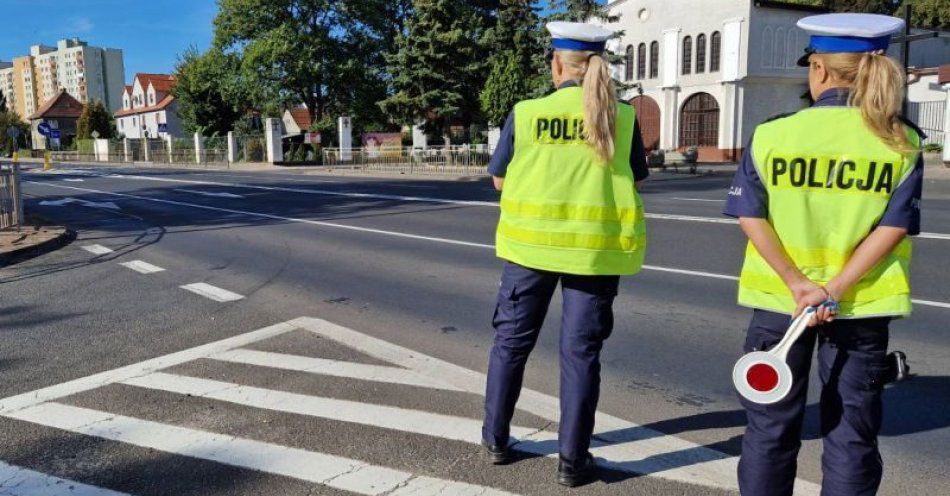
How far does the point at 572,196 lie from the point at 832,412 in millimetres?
1289

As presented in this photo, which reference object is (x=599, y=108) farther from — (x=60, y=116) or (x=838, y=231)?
(x=60, y=116)

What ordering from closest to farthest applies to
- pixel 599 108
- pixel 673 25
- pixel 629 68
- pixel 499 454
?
pixel 599 108
pixel 499 454
pixel 673 25
pixel 629 68

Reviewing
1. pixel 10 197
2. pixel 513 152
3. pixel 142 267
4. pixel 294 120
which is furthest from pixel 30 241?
pixel 294 120

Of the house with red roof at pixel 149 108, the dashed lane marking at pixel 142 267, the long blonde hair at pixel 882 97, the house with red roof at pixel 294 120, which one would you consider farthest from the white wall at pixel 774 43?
the house with red roof at pixel 149 108

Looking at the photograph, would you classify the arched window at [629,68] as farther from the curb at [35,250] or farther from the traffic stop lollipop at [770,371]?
the traffic stop lollipop at [770,371]

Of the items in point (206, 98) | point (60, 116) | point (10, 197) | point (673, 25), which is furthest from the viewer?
point (60, 116)

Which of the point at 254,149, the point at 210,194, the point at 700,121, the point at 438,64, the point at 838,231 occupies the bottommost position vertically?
the point at 210,194

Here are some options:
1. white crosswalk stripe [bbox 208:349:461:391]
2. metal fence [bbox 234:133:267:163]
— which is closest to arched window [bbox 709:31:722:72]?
metal fence [bbox 234:133:267:163]

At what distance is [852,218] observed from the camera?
92.9 inches

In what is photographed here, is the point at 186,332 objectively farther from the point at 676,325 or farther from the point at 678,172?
the point at 678,172

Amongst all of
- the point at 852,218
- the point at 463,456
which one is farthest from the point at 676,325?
the point at 852,218

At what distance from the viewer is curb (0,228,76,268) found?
940 cm

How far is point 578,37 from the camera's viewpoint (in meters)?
3.03

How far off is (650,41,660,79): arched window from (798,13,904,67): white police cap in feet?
136
